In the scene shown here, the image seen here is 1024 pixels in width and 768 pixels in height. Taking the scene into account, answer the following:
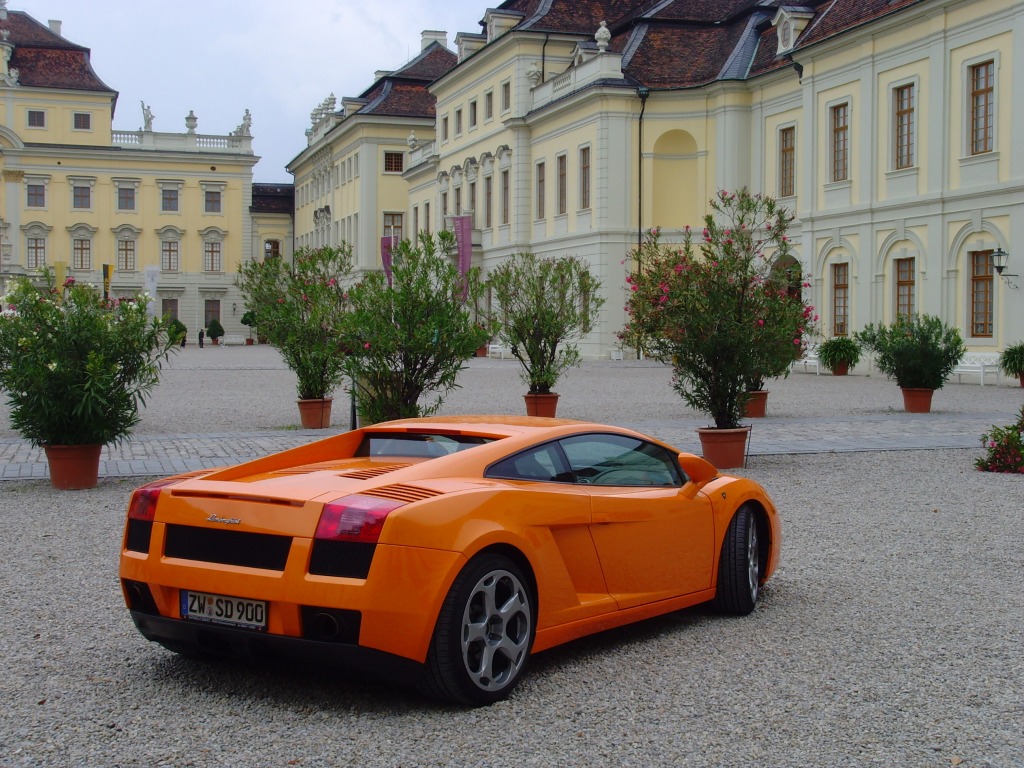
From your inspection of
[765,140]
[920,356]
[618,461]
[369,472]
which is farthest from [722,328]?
[765,140]

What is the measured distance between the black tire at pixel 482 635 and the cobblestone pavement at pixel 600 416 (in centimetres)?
906

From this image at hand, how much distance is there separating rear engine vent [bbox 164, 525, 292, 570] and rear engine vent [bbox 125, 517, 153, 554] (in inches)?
5.1

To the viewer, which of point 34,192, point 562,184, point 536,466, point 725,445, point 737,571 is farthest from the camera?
point 34,192

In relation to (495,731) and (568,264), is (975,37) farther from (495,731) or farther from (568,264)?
(495,731)

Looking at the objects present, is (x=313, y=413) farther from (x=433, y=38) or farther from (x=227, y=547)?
(x=433, y=38)

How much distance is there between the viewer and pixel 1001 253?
101 feet

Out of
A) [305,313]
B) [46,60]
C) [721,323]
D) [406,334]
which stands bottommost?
[406,334]

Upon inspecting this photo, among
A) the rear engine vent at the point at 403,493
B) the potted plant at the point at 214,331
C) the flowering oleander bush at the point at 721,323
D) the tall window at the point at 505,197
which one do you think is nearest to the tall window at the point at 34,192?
the potted plant at the point at 214,331

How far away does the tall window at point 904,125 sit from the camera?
1389 inches

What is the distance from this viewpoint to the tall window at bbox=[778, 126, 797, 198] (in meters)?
42.6

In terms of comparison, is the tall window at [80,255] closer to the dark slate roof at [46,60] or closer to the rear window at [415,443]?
the dark slate roof at [46,60]

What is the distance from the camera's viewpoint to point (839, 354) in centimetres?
3588

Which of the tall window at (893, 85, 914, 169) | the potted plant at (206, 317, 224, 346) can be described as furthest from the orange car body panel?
the potted plant at (206, 317, 224, 346)

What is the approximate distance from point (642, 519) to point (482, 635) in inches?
51.7
